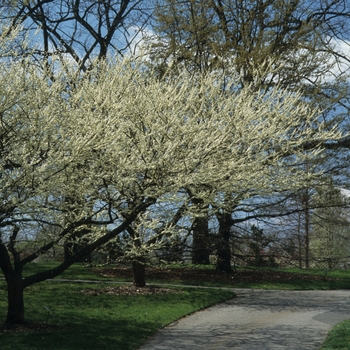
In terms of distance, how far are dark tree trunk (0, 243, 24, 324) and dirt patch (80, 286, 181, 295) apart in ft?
13.6

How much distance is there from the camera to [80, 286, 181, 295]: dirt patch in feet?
47.8

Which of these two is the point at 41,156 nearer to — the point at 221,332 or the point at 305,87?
the point at 221,332

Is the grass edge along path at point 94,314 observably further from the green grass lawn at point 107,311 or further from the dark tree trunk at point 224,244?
the dark tree trunk at point 224,244

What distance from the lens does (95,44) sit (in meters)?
22.7

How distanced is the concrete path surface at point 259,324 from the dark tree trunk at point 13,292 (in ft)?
8.07

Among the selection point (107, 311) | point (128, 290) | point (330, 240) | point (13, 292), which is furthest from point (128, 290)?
point (330, 240)

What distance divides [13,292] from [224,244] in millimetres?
8750

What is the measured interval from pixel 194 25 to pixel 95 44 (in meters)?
5.86

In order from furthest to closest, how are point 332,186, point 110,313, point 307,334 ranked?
point 332,186, point 110,313, point 307,334

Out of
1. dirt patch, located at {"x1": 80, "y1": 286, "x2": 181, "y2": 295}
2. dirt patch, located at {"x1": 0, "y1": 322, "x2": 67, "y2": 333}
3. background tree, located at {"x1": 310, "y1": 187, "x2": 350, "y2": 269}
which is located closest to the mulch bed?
dirt patch, located at {"x1": 80, "y1": 286, "x2": 181, "y2": 295}

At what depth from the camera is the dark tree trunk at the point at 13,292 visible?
33.3 feet

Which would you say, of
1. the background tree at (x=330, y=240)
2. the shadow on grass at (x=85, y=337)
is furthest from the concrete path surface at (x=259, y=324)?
the background tree at (x=330, y=240)

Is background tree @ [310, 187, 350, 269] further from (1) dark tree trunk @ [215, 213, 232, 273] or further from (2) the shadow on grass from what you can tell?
(2) the shadow on grass

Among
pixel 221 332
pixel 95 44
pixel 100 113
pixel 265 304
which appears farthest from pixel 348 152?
pixel 100 113
